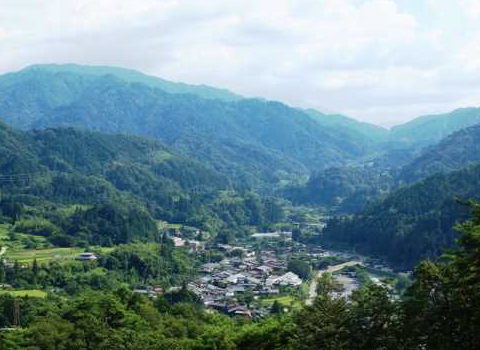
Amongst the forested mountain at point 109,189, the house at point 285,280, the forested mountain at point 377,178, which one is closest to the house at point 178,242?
the forested mountain at point 109,189

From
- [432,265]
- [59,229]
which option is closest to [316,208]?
[59,229]

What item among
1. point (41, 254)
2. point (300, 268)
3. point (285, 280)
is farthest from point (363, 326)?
point (41, 254)

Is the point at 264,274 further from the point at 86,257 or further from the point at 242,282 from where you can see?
the point at 86,257

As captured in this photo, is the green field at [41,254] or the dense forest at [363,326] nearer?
the dense forest at [363,326]

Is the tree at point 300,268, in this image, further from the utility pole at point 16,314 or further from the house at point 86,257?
the utility pole at point 16,314

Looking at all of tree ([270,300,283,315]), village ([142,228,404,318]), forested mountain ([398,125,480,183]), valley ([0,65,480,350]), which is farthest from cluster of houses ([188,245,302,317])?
forested mountain ([398,125,480,183])

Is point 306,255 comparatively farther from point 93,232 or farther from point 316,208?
point 316,208
